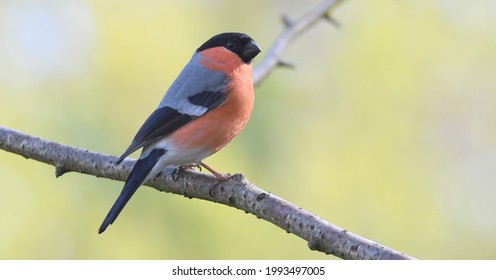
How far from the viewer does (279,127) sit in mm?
7383

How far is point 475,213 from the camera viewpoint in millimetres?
7488

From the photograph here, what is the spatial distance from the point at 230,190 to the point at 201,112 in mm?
683

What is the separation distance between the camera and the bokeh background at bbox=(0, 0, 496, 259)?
5.95 m

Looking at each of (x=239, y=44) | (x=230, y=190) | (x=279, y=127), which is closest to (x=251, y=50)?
(x=239, y=44)

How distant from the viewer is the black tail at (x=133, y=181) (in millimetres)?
3328

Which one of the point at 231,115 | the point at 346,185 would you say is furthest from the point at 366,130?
the point at 231,115

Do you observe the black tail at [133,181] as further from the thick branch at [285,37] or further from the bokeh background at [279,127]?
the bokeh background at [279,127]

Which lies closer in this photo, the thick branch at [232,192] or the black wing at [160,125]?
the thick branch at [232,192]

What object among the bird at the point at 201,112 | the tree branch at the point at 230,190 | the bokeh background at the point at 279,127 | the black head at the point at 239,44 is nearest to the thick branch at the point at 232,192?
the tree branch at the point at 230,190

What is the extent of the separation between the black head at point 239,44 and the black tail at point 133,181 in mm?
871

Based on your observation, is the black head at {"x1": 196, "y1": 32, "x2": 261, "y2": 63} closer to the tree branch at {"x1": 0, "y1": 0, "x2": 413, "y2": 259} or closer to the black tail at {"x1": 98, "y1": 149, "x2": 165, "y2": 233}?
the tree branch at {"x1": 0, "y1": 0, "x2": 413, "y2": 259}

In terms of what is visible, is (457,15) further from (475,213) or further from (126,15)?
(126,15)

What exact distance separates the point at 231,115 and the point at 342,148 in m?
3.45
